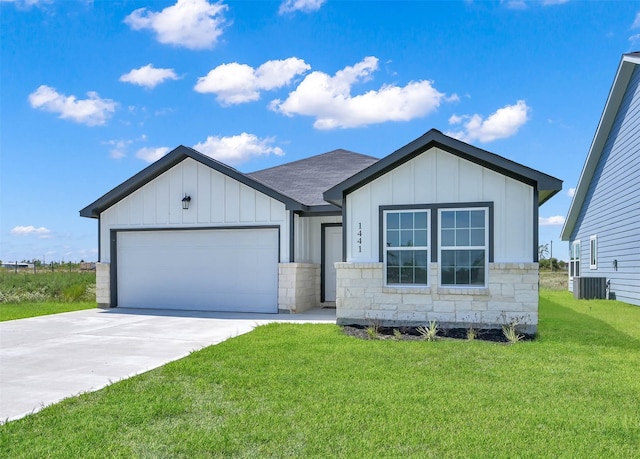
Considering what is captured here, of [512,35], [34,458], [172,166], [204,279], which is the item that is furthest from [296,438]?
[512,35]

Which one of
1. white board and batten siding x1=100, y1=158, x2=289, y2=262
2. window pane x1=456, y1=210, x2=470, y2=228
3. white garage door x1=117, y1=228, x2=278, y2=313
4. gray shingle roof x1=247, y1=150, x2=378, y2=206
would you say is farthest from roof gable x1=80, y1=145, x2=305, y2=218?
window pane x1=456, y1=210, x2=470, y2=228

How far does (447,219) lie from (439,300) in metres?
1.53

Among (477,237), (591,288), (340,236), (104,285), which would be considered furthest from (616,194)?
(104,285)

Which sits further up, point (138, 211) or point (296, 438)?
point (138, 211)

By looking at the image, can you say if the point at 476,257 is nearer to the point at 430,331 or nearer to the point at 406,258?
the point at 406,258

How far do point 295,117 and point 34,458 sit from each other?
12908 millimetres

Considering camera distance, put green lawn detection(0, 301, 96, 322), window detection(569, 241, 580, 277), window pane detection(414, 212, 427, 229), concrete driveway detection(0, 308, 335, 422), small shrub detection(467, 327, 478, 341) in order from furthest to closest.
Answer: window detection(569, 241, 580, 277) < green lawn detection(0, 301, 96, 322) < window pane detection(414, 212, 427, 229) < small shrub detection(467, 327, 478, 341) < concrete driveway detection(0, 308, 335, 422)

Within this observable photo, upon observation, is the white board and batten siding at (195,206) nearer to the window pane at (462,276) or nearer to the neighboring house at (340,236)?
the neighboring house at (340,236)

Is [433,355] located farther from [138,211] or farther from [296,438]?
[138,211]

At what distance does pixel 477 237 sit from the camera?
28.4 feet

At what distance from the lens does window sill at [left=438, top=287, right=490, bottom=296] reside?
852 cm

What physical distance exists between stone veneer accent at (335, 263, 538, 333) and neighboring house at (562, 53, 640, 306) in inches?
311

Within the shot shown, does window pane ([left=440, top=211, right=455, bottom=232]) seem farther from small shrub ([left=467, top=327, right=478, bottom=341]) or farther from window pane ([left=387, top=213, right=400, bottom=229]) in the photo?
small shrub ([left=467, top=327, right=478, bottom=341])

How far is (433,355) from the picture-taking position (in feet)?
21.6
